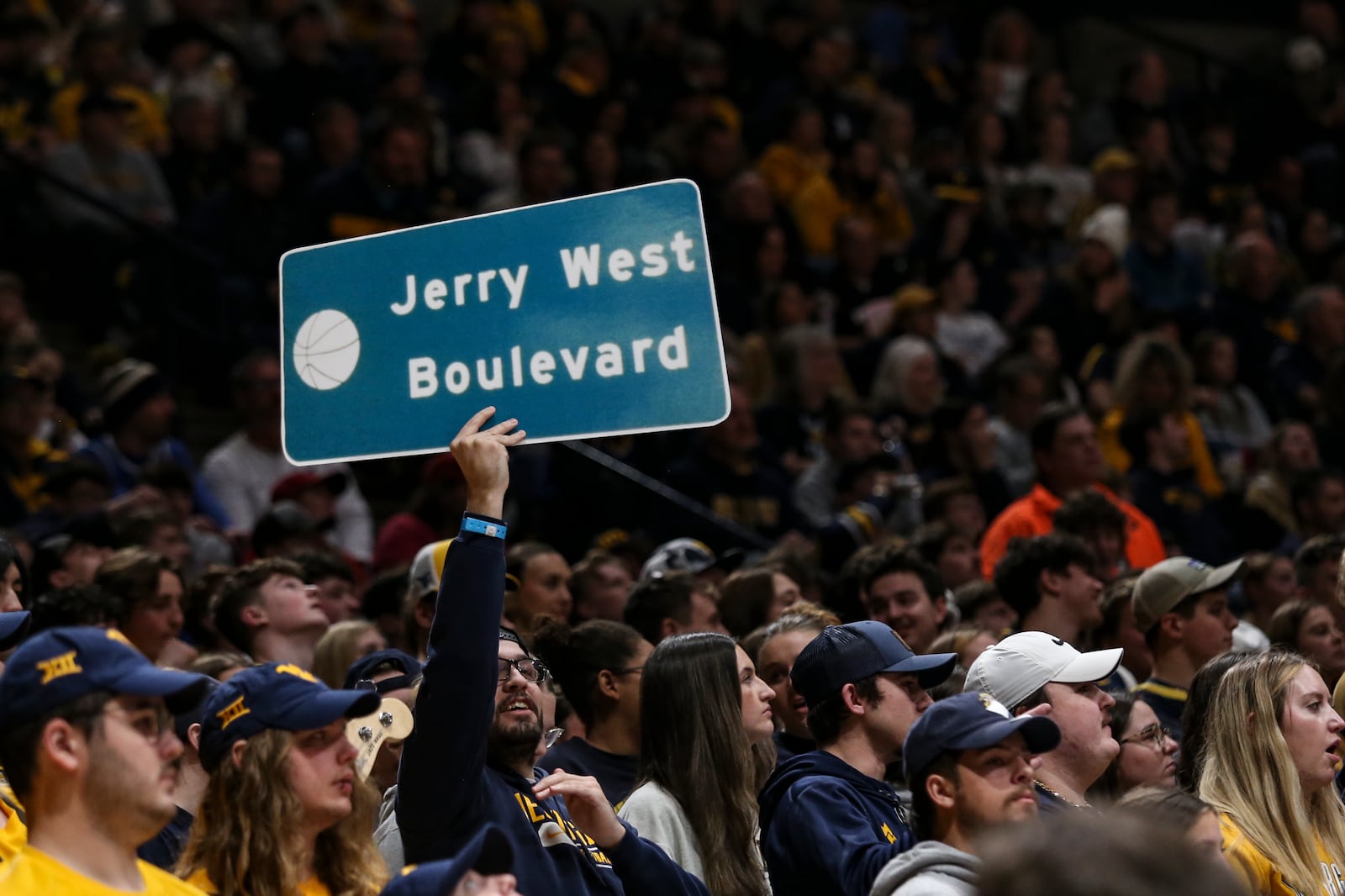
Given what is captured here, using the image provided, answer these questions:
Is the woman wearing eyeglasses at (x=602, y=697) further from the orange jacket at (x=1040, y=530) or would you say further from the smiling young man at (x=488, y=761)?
the orange jacket at (x=1040, y=530)

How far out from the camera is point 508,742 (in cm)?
423

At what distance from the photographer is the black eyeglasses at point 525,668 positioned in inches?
168

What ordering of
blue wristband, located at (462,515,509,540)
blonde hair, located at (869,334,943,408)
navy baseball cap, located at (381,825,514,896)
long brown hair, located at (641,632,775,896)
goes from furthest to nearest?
1. blonde hair, located at (869,334,943,408)
2. long brown hair, located at (641,632,775,896)
3. blue wristband, located at (462,515,509,540)
4. navy baseball cap, located at (381,825,514,896)

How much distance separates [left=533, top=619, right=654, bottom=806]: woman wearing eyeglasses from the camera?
211 inches

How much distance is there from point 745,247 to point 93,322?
4.44m

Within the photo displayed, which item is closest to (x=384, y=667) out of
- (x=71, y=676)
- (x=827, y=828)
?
(x=827, y=828)

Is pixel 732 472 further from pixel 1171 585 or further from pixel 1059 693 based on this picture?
pixel 1059 693

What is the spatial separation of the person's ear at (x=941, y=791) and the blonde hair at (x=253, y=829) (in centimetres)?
114

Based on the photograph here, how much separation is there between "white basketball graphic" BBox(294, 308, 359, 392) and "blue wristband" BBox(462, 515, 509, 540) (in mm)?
649

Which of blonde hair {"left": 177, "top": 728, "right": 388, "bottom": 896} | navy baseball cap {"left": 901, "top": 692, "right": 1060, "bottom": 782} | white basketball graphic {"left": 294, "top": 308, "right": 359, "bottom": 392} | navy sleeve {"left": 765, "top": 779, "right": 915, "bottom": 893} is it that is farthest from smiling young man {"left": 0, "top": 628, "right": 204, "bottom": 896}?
navy sleeve {"left": 765, "top": 779, "right": 915, "bottom": 893}

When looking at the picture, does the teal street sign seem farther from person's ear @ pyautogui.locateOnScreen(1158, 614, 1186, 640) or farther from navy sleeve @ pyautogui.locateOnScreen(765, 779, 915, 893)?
person's ear @ pyautogui.locateOnScreen(1158, 614, 1186, 640)

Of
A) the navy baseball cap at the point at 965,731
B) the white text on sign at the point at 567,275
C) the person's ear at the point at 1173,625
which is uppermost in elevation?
the white text on sign at the point at 567,275

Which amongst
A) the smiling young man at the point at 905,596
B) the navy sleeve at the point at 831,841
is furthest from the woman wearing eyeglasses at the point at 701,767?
the smiling young man at the point at 905,596

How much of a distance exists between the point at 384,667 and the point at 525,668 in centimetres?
82
